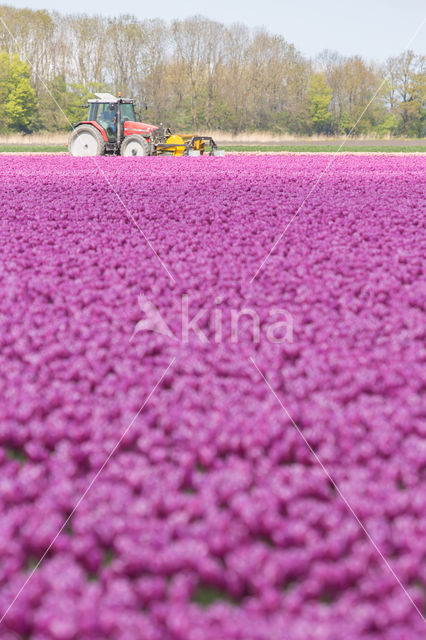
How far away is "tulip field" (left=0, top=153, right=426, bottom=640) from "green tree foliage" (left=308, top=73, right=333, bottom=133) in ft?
211

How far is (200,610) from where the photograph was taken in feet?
6.16

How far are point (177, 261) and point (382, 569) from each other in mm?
4151

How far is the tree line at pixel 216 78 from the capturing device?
206 ft

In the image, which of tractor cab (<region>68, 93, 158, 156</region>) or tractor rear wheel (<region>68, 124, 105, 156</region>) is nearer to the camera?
tractor cab (<region>68, 93, 158, 156</region>)

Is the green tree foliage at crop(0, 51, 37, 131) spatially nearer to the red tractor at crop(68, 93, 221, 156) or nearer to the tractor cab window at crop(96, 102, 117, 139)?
the tractor cab window at crop(96, 102, 117, 139)

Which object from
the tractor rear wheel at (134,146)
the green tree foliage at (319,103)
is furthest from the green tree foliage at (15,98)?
A: the tractor rear wheel at (134,146)

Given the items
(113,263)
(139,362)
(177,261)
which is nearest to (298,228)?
(177,261)

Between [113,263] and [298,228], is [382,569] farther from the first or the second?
[298,228]

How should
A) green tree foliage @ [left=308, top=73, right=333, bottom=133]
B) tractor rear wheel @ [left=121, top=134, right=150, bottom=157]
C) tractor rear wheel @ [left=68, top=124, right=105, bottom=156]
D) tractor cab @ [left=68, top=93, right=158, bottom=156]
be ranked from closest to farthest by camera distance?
tractor rear wheel @ [left=121, top=134, right=150, bottom=157] → tractor cab @ [left=68, top=93, right=158, bottom=156] → tractor rear wheel @ [left=68, top=124, right=105, bottom=156] → green tree foliage @ [left=308, top=73, right=333, bottom=133]

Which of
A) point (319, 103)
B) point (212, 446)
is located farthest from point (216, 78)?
point (212, 446)

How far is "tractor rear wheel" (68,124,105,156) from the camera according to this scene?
2278 centimetres

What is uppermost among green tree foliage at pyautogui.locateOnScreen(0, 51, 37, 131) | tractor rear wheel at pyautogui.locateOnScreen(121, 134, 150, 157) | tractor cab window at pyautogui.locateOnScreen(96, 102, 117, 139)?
green tree foliage at pyautogui.locateOnScreen(0, 51, 37, 131)

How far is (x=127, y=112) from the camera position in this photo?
77.5ft

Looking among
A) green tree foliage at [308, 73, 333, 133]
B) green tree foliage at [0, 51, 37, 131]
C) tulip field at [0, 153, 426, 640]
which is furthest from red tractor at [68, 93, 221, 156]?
green tree foliage at [308, 73, 333, 133]
